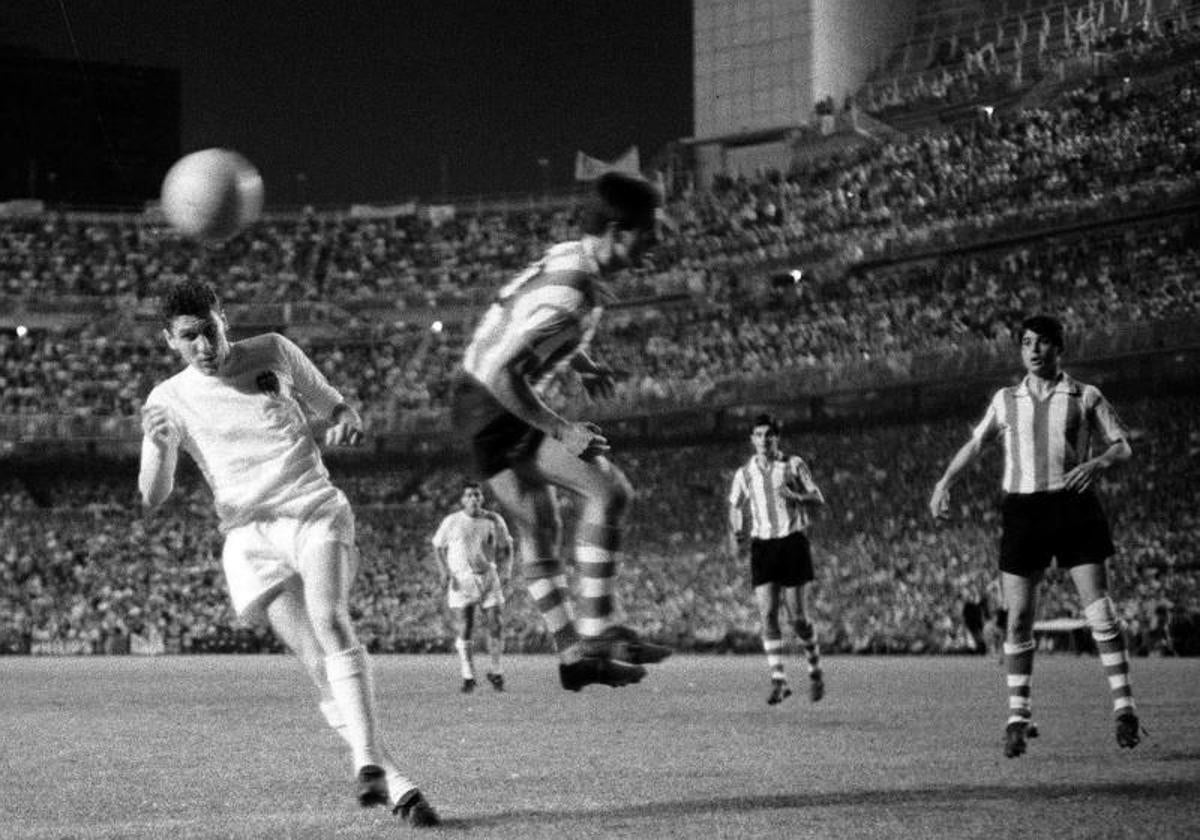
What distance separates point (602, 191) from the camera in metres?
7.33

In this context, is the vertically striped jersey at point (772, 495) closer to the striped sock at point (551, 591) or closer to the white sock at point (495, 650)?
the white sock at point (495, 650)

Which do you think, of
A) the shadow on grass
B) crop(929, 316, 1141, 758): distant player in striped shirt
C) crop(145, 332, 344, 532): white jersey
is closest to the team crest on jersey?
crop(145, 332, 344, 532): white jersey

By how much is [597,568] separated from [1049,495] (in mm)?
4207

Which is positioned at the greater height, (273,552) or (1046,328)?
(1046,328)

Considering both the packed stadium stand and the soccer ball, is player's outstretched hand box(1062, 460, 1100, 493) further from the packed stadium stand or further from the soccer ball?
the packed stadium stand

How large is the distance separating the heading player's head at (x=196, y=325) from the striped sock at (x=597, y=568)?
189cm

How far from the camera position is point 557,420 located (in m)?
7.09

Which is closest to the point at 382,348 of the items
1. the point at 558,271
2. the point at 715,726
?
the point at 715,726

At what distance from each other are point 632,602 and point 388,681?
60.6 ft

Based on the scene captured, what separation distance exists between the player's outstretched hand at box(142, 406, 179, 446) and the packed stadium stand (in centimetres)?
2676

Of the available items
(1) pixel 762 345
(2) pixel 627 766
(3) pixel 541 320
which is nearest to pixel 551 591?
(3) pixel 541 320

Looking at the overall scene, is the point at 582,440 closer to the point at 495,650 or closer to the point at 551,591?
the point at 551,591

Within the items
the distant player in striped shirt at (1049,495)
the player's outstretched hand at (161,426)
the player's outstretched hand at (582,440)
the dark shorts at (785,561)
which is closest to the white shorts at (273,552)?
the player's outstretched hand at (161,426)

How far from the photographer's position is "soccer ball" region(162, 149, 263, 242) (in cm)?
1138
